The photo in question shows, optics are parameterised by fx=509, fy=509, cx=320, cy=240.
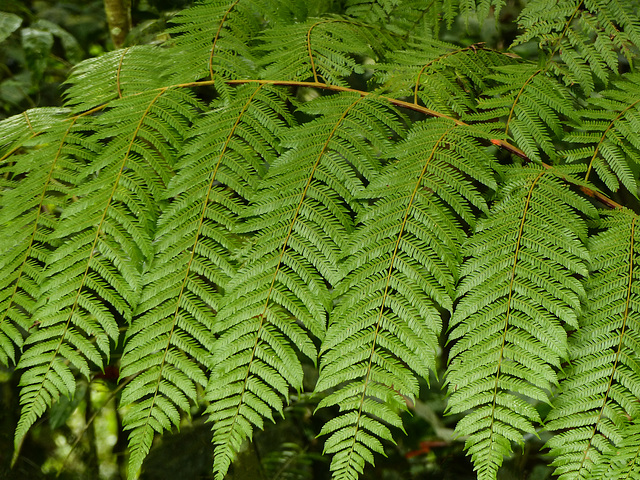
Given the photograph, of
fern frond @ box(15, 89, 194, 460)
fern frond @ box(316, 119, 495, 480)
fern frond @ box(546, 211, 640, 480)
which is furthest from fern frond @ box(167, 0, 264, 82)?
fern frond @ box(546, 211, 640, 480)

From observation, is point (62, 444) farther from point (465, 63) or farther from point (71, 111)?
point (465, 63)

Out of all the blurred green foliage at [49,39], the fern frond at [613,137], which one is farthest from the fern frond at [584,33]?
the blurred green foliage at [49,39]

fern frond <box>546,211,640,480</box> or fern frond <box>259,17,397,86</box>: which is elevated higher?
fern frond <box>259,17,397,86</box>

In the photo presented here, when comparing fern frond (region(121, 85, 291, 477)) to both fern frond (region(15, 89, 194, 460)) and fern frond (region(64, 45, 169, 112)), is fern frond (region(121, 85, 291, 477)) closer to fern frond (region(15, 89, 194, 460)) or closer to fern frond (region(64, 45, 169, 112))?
fern frond (region(15, 89, 194, 460))

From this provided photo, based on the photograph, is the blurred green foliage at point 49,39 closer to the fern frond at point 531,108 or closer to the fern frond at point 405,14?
the fern frond at point 405,14

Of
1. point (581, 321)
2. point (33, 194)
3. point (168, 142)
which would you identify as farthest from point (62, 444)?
point (581, 321)

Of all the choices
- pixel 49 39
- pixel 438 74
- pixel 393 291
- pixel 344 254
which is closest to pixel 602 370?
pixel 393 291

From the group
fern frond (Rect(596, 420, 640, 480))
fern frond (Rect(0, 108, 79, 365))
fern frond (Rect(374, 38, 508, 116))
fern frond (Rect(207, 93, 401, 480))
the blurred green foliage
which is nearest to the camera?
fern frond (Rect(596, 420, 640, 480))
